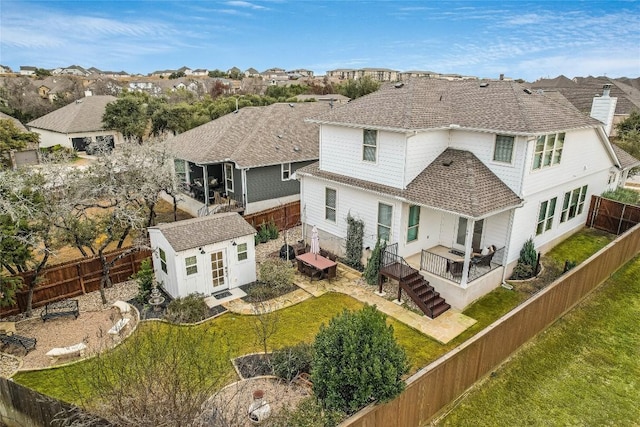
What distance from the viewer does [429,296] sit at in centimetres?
1341

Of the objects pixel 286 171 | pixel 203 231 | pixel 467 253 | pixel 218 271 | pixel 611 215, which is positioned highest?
pixel 286 171

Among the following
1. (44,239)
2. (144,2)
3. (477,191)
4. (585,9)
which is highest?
(144,2)

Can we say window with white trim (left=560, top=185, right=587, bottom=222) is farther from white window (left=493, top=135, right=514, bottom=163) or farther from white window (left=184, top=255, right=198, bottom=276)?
white window (left=184, top=255, right=198, bottom=276)

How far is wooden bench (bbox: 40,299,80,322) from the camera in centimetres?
1268

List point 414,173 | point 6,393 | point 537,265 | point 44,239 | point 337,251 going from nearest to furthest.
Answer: point 6,393, point 44,239, point 414,173, point 537,265, point 337,251

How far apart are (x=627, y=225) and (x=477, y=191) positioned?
1202cm

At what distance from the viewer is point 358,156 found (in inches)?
627

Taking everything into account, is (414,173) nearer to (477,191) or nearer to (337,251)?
(477,191)

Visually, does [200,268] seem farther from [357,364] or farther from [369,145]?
[357,364]

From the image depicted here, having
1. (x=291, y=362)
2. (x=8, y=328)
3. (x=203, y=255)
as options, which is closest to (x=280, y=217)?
(x=203, y=255)

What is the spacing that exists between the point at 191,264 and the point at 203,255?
513mm

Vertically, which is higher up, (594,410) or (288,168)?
(288,168)

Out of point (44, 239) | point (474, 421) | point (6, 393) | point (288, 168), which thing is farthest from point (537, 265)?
point (44, 239)

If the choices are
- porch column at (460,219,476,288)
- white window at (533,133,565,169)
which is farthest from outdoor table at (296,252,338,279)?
→ white window at (533,133,565,169)
